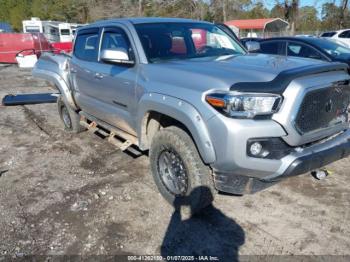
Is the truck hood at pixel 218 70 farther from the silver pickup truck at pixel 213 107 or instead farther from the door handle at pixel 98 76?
the door handle at pixel 98 76

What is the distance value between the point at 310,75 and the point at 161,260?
2054mm

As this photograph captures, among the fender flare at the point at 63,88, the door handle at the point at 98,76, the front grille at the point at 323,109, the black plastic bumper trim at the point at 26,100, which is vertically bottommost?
the black plastic bumper trim at the point at 26,100

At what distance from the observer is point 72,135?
21.0ft

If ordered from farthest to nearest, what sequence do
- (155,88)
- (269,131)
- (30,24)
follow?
(30,24) → (155,88) → (269,131)

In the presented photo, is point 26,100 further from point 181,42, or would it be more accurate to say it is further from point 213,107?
point 213,107

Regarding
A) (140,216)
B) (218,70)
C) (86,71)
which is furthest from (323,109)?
(86,71)

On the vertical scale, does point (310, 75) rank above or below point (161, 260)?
above

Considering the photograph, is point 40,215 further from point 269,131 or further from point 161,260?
point 269,131

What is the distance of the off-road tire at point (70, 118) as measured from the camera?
20.1 feet

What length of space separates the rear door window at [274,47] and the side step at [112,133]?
4.94m

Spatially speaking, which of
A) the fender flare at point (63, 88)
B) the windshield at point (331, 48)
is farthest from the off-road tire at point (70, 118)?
the windshield at point (331, 48)

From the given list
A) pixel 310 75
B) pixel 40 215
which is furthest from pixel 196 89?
pixel 40 215

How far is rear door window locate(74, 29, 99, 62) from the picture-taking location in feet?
16.1

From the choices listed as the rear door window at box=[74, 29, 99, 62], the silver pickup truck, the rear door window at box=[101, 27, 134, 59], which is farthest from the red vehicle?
the silver pickup truck
